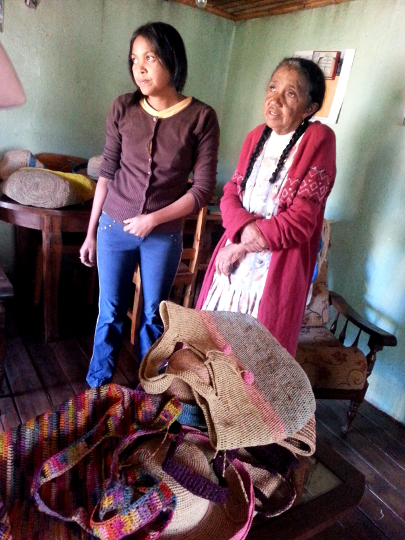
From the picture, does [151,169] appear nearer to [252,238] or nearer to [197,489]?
[252,238]

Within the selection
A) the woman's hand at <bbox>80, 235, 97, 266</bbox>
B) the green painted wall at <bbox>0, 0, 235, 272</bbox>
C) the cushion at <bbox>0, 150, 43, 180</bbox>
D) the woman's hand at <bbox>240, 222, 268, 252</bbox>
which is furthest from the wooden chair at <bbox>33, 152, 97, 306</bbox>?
the woman's hand at <bbox>240, 222, 268, 252</bbox>

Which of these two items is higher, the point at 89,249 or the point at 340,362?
the point at 89,249

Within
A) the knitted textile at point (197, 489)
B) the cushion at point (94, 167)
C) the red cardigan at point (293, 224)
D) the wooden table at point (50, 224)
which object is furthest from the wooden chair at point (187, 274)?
the knitted textile at point (197, 489)

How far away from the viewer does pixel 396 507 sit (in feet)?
4.52

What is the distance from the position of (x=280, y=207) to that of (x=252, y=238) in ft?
0.39

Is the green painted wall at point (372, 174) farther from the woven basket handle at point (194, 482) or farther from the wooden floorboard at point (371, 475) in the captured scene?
the woven basket handle at point (194, 482)

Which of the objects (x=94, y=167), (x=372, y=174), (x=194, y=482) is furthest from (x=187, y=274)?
(x=194, y=482)

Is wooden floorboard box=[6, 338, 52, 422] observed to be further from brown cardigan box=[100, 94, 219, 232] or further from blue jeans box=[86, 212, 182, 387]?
brown cardigan box=[100, 94, 219, 232]

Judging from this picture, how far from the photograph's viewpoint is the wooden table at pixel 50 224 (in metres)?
1.80

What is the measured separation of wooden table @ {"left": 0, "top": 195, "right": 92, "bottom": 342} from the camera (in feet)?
5.91

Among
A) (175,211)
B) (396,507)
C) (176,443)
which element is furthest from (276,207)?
(396,507)

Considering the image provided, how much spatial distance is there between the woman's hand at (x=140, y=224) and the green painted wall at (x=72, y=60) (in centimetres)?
137

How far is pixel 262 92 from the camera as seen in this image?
2.40 metres

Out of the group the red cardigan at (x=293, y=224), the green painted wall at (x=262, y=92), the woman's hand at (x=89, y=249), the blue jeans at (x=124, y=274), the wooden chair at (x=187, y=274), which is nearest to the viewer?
the red cardigan at (x=293, y=224)
